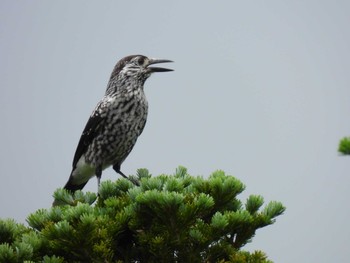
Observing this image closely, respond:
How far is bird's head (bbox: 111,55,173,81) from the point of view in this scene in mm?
6633

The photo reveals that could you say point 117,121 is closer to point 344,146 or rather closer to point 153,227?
point 153,227

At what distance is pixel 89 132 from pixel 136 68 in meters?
0.95

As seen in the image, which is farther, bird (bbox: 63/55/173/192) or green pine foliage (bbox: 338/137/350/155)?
bird (bbox: 63/55/173/192)

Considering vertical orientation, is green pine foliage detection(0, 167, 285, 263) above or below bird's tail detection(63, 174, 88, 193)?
below

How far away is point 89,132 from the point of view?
6609 mm

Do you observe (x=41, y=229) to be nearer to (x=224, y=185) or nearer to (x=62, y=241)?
(x=62, y=241)

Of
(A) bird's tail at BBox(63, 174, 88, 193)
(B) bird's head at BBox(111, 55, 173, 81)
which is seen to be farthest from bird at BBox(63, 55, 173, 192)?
(A) bird's tail at BBox(63, 174, 88, 193)

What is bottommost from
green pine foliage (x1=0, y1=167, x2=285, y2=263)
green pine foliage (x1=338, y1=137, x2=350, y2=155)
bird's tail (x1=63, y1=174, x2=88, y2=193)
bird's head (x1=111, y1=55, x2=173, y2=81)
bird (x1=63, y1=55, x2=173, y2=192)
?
green pine foliage (x1=338, y1=137, x2=350, y2=155)

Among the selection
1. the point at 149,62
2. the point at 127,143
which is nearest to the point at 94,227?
the point at 127,143

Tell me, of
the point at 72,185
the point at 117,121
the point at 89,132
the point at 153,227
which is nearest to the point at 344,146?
the point at 153,227

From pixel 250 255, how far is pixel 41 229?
1.21 meters

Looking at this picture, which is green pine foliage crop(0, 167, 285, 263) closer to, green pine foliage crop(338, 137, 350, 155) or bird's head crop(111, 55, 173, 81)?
green pine foliage crop(338, 137, 350, 155)

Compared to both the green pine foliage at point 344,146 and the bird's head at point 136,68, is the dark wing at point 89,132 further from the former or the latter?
the green pine foliage at point 344,146

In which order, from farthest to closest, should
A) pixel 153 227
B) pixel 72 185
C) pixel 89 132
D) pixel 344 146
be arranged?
1. pixel 72 185
2. pixel 89 132
3. pixel 153 227
4. pixel 344 146
